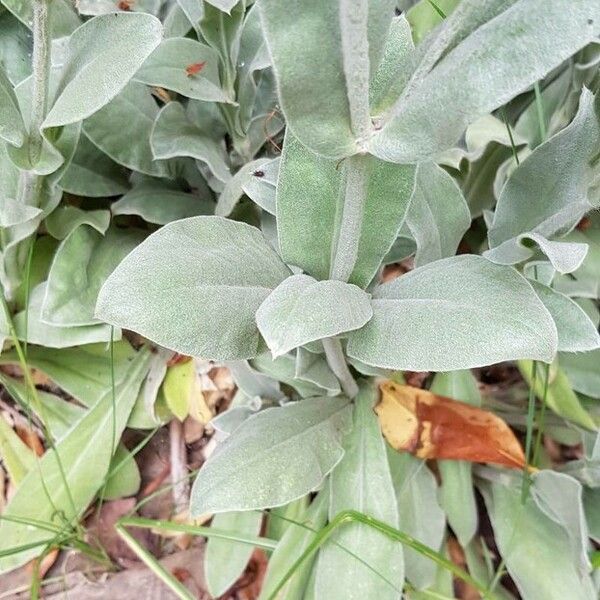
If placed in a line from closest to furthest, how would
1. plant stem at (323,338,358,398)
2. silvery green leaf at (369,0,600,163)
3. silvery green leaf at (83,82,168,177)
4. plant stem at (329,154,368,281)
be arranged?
1. silvery green leaf at (369,0,600,163)
2. plant stem at (329,154,368,281)
3. plant stem at (323,338,358,398)
4. silvery green leaf at (83,82,168,177)

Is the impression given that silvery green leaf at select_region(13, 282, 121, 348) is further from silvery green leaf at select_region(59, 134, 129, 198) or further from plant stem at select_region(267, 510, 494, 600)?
plant stem at select_region(267, 510, 494, 600)

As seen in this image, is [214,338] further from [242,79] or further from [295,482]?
[242,79]

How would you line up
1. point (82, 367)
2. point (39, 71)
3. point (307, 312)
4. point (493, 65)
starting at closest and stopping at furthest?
1. point (493, 65)
2. point (307, 312)
3. point (39, 71)
4. point (82, 367)

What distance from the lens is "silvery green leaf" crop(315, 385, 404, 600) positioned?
0.77 m

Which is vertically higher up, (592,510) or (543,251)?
(543,251)

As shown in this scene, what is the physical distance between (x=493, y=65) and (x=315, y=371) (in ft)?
1.43

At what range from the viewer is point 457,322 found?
0.57 metres

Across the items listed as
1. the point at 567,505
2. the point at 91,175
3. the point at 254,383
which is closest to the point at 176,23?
the point at 91,175

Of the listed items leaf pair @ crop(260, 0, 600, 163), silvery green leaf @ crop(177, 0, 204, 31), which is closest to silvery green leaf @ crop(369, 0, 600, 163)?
leaf pair @ crop(260, 0, 600, 163)

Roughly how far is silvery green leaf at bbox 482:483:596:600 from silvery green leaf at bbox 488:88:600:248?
14.0 inches

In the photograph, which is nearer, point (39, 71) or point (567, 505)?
point (39, 71)

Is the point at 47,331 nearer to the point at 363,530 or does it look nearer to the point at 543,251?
the point at 363,530

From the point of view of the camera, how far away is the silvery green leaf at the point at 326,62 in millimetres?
385

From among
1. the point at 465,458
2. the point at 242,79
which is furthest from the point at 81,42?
the point at 465,458
